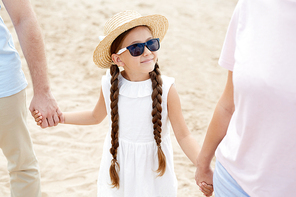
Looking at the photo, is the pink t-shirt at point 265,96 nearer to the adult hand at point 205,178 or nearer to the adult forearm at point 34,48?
the adult hand at point 205,178

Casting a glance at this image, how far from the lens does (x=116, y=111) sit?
2.01 m

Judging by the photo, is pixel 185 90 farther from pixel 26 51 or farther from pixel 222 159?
pixel 222 159

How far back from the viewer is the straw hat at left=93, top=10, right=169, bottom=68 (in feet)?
5.96

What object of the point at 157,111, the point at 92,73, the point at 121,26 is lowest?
the point at 92,73

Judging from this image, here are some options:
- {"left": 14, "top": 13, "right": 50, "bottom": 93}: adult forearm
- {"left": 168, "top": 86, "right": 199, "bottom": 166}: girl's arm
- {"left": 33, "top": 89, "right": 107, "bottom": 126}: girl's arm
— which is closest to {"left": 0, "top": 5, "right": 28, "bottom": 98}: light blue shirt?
{"left": 14, "top": 13, "right": 50, "bottom": 93}: adult forearm

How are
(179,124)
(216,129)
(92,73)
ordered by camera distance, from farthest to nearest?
(92,73) < (179,124) < (216,129)

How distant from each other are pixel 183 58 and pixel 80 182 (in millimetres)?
3267

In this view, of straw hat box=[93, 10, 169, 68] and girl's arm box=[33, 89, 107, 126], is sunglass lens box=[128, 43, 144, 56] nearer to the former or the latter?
straw hat box=[93, 10, 169, 68]

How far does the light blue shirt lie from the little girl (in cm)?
53

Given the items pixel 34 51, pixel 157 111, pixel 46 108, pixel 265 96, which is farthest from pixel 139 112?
pixel 265 96

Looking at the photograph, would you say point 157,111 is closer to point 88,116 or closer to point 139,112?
point 139,112

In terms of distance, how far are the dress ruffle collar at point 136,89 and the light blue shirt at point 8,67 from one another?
688 mm

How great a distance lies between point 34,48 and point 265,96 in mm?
1539

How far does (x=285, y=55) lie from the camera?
1076 mm
